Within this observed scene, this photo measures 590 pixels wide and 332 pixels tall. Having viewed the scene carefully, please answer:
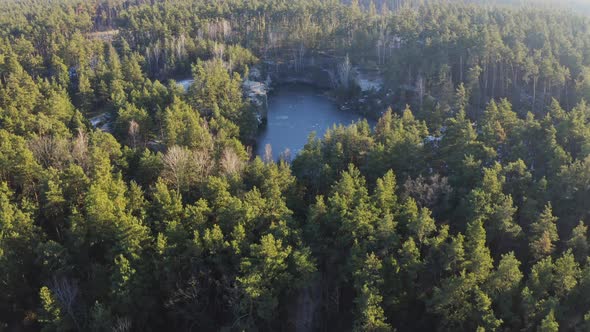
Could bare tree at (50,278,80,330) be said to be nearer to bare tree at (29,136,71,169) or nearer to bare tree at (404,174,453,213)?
bare tree at (29,136,71,169)

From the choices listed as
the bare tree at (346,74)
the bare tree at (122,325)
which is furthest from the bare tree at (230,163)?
the bare tree at (346,74)

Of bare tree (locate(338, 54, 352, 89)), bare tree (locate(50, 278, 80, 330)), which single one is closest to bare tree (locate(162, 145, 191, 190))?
bare tree (locate(50, 278, 80, 330))

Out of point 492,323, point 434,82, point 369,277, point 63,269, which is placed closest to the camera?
point 492,323

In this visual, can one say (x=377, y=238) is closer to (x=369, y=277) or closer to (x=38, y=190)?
(x=369, y=277)

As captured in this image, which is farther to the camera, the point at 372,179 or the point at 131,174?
the point at 131,174

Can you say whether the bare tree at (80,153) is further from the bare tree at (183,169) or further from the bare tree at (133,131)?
the bare tree at (133,131)

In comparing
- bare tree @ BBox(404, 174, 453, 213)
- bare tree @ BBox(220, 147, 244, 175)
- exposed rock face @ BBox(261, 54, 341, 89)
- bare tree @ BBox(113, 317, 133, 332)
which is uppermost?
exposed rock face @ BBox(261, 54, 341, 89)

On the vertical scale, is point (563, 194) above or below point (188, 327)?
above

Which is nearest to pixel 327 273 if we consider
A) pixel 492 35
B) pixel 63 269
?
pixel 63 269
